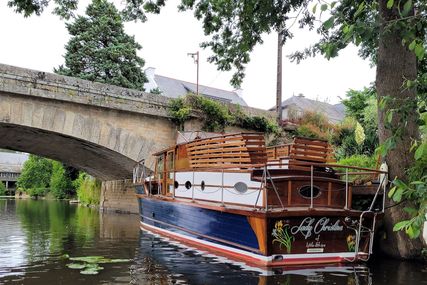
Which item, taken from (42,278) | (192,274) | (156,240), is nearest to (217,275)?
(192,274)

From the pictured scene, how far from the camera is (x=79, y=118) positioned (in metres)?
14.9

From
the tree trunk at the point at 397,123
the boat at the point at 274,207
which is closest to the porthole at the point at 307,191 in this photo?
the boat at the point at 274,207

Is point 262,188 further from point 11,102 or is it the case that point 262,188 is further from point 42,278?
point 11,102

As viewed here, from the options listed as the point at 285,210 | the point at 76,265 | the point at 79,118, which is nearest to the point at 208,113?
the point at 79,118

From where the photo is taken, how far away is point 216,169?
952 centimetres

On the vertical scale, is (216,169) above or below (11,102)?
below

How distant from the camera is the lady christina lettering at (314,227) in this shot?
8148 millimetres

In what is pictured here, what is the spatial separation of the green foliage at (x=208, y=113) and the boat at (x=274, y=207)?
6.91m

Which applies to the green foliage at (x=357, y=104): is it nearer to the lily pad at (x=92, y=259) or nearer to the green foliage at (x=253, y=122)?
the green foliage at (x=253, y=122)

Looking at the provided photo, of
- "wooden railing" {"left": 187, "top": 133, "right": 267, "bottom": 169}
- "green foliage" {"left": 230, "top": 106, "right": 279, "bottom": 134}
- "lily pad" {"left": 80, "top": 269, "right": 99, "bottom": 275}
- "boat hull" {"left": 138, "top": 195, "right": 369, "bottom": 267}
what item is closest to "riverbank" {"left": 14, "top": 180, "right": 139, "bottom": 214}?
"green foliage" {"left": 230, "top": 106, "right": 279, "bottom": 134}

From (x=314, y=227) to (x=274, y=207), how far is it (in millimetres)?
815

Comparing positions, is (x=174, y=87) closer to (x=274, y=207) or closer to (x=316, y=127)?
(x=316, y=127)

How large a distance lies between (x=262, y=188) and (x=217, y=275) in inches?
69.4

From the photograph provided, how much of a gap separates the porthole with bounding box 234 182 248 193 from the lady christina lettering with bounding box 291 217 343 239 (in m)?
1.30
